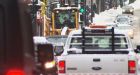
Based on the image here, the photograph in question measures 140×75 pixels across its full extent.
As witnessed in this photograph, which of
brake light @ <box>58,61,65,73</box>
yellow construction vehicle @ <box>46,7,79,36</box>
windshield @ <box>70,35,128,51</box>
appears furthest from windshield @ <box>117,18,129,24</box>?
brake light @ <box>58,61,65,73</box>

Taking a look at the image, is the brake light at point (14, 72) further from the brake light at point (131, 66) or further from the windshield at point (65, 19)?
the windshield at point (65, 19)

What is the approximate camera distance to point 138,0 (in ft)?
425

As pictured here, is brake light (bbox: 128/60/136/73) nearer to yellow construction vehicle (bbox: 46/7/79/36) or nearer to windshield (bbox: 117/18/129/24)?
yellow construction vehicle (bbox: 46/7/79/36)

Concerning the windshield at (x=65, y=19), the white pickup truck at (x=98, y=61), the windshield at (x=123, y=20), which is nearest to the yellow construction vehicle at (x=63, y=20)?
the windshield at (x=65, y=19)

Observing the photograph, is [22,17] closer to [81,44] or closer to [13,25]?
[13,25]

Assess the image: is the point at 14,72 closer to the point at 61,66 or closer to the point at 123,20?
the point at 61,66

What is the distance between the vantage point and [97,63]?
12.4 metres

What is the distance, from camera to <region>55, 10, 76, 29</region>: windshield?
1496 inches

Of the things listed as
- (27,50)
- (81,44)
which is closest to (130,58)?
(81,44)

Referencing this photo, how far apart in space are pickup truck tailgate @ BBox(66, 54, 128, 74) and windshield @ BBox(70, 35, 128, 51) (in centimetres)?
143

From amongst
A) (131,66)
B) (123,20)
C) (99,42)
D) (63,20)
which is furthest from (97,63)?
(123,20)

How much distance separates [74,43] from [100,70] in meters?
1.84

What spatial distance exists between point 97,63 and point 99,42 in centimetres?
169

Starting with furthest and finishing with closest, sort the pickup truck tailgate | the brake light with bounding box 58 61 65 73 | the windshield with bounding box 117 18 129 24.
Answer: the windshield with bounding box 117 18 129 24 → the brake light with bounding box 58 61 65 73 → the pickup truck tailgate
